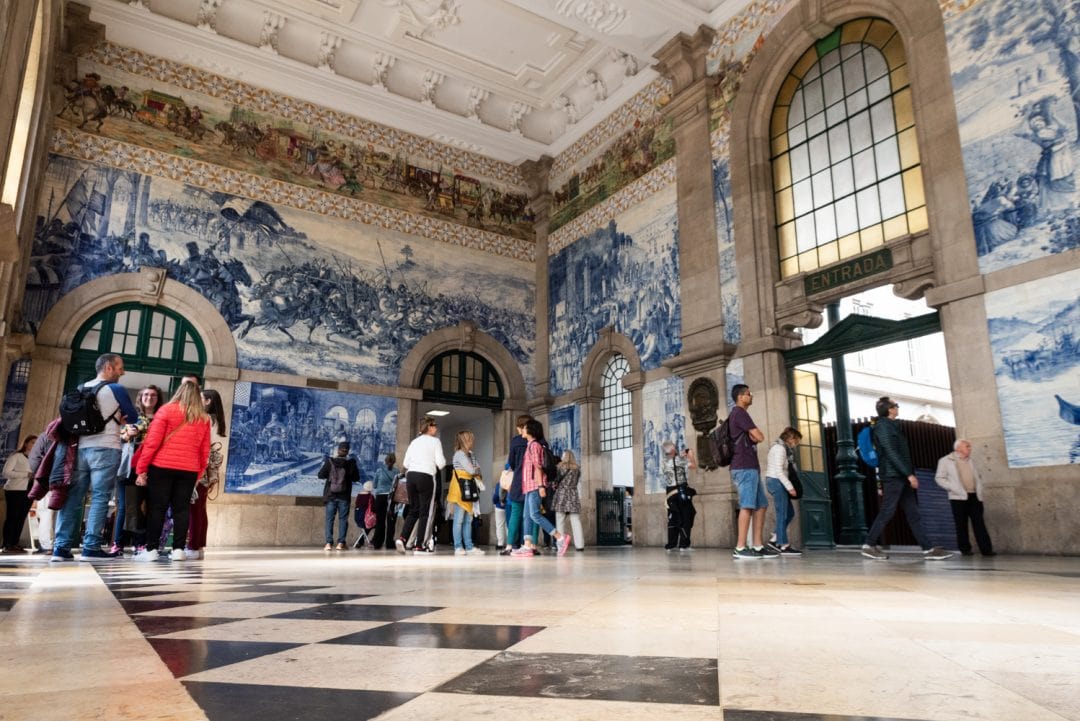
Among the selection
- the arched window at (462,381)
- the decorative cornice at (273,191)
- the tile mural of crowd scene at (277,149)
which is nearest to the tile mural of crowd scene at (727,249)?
the decorative cornice at (273,191)

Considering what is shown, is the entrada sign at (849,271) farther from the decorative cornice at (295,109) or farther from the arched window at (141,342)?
the arched window at (141,342)

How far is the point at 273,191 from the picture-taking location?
52.3ft

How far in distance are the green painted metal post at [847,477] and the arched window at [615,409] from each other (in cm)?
452

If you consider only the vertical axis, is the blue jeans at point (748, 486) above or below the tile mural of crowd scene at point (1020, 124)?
below

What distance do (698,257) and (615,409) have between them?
4.04m

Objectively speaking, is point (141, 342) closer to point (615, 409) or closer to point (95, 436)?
point (95, 436)

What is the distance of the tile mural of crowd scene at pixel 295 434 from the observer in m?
14.3

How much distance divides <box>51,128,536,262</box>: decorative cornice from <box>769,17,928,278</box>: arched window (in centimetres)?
784

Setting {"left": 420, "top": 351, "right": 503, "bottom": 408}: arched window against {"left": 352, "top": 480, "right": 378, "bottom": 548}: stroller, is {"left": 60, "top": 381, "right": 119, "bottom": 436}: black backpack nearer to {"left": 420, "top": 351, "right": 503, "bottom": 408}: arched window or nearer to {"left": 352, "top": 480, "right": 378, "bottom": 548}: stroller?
{"left": 352, "top": 480, "right": 378, "bottom": 548}: stroller

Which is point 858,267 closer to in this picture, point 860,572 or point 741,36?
→ point 741,36

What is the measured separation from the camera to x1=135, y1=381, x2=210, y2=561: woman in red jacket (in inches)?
251

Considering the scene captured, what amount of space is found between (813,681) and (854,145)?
12105 mm

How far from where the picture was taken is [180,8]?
14609mm

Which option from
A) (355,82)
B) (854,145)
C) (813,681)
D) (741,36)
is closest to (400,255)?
(355,82)
